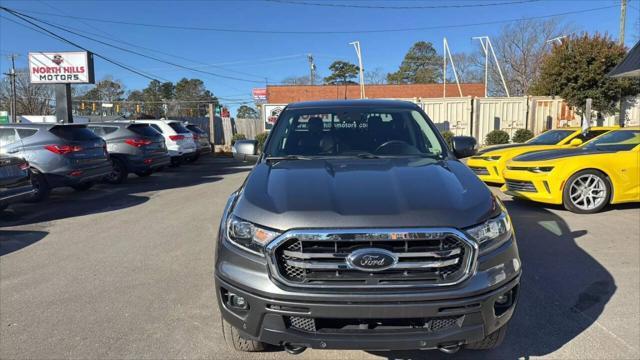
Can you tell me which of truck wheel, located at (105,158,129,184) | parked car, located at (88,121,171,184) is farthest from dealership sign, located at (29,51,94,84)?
truck wheel, located at (105,158,129,184)

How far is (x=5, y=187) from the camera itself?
7266 millimetres

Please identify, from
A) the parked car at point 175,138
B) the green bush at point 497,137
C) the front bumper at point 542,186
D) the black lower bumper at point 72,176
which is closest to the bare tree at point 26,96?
the parked car at point 175,138

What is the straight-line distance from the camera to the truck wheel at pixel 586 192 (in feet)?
23.6

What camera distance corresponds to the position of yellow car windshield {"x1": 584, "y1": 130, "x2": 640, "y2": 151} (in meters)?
7.43

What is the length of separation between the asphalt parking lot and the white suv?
7897 millimetres

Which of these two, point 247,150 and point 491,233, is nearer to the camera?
point 491,233

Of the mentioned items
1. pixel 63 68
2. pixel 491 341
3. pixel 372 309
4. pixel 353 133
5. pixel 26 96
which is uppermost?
pixel 26 96

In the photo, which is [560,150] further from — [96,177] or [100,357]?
[96,177]

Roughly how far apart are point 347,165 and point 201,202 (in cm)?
645

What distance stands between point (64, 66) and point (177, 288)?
19839mm

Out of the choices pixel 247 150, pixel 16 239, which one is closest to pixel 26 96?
pixel 16 239

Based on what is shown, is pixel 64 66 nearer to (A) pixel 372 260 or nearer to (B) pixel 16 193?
(B) pixel 16 193

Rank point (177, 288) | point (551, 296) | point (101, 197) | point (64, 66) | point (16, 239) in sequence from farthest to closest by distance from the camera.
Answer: point (64, 66)
point (101, 197)
point (16, 239)
point (177, 288)
point (551, 296)

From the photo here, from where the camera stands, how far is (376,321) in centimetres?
235
